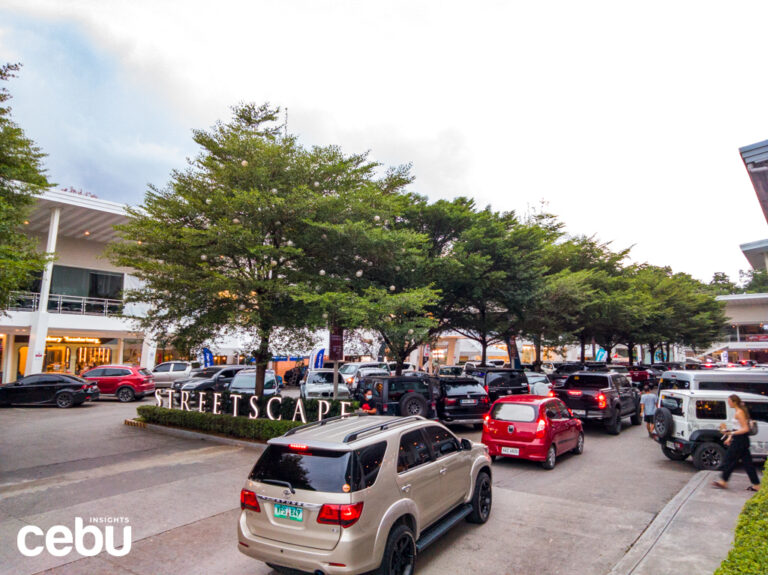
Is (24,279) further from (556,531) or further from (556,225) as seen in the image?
(556,225)

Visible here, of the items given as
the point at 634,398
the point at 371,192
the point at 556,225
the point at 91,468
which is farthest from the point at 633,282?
the point at 91,468

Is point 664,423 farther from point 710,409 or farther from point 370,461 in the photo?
point 370,461

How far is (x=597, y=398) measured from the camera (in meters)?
13.8

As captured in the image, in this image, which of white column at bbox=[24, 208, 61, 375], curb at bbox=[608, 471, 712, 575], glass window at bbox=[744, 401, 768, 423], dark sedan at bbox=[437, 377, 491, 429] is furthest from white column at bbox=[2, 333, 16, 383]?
glass window at bbox=[744, 401, 768, 423]

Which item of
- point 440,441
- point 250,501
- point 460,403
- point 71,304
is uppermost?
point 71,304

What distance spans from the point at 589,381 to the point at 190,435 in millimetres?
12340

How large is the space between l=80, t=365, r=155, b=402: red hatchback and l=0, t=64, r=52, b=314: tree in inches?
535

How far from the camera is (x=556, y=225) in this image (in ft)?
94.5

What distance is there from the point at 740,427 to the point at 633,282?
90.0 feet

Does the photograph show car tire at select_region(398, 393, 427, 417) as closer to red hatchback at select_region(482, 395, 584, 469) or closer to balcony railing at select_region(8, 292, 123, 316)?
red hatchback at select_region(482, 395, 584, 469)

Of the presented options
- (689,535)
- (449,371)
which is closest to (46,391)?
(449,371)

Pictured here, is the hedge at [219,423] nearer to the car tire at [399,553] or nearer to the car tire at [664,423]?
the car tire at [399,553]

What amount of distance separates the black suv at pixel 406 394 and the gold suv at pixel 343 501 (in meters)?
7.65

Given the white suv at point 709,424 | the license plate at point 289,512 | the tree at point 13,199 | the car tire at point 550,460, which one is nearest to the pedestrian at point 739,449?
the white suv at point 709,424
